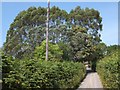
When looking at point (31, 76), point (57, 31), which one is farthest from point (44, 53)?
point (57, 31)

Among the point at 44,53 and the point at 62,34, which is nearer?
the point at 44,53

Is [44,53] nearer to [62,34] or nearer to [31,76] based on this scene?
[31,76]

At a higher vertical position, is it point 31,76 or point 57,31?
point 57,31

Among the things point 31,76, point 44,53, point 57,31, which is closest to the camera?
point 31,76

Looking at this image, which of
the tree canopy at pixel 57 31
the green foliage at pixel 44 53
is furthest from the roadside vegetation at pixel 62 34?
the green foliage at pixel 44 53

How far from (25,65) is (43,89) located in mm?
2345

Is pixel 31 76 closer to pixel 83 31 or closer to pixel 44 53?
pixel 44 53

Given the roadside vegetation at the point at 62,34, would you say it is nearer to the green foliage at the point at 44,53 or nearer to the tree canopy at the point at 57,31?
the tree canopy at the point at 57,31

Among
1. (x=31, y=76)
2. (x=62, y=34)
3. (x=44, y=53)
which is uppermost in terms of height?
(x=62, y=34)

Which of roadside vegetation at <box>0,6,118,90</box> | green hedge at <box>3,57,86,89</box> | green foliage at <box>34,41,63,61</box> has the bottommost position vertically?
green hedge at <box>3,57,86,89</box>

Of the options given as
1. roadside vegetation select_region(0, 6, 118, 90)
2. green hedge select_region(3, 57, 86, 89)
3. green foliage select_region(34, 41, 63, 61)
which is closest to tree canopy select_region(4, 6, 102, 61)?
roadside vegetation select_region(0, 6, 118, 90)

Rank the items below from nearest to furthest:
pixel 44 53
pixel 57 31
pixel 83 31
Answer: pixel 44 53 → pixel 57 31 → pixel 83 31

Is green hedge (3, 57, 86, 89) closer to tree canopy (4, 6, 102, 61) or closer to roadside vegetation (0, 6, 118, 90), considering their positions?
roadside vegetation (0, 6, 118, 90)

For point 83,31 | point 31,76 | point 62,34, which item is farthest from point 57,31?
point 31,76
